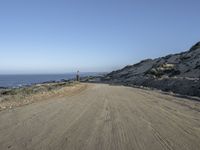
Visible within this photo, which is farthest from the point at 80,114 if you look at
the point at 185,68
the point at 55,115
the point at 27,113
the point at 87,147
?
the point at 185,68

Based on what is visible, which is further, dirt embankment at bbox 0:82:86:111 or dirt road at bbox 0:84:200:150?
dirt embankment at bbox 0:82:86:111

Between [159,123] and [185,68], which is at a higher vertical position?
[185,68]

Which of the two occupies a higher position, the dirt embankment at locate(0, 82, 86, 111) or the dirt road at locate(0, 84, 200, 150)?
the dirt embankment at locate(0, 82, 86, 111)

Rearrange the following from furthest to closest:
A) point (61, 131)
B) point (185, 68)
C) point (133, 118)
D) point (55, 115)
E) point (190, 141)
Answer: point (185, 68), point (55, 115), point (133, 118), point (61, 131), point (190, 141)

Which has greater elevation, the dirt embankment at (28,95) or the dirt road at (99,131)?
the dirt embankment at (28,95)

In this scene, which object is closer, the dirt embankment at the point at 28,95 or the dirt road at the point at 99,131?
the dirt road at the point at 99,131

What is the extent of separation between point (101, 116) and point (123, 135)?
3.91 metres

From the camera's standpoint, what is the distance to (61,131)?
9.89m

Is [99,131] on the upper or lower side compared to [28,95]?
lower

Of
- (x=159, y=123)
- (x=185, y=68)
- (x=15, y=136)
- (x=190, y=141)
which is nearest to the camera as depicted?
(x=190, y=141)

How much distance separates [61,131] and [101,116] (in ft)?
Result: 11.4

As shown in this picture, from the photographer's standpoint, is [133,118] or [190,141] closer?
[190,141]

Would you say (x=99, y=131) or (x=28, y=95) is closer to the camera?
(x=99, y=131)

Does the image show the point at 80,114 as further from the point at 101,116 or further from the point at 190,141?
the point at 190,141
